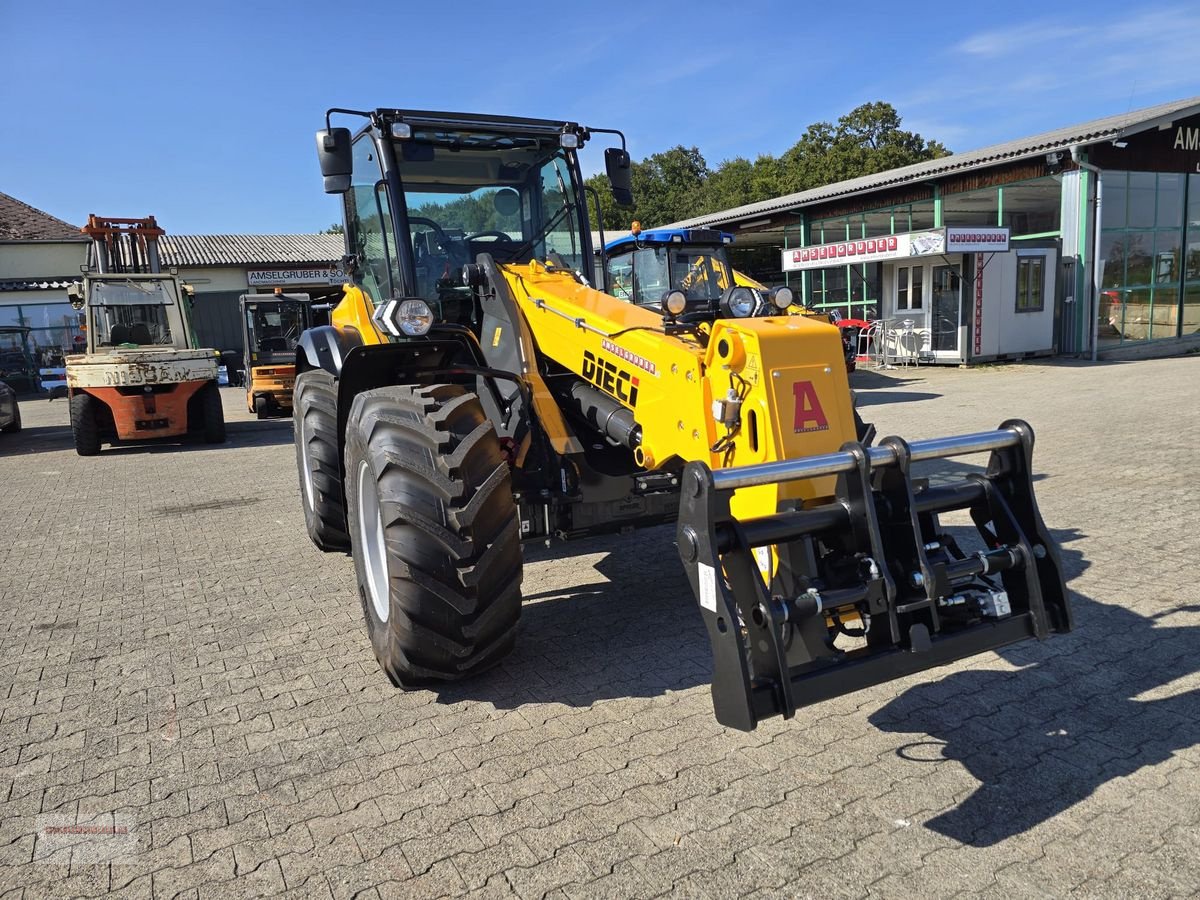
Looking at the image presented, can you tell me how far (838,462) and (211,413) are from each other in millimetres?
11971

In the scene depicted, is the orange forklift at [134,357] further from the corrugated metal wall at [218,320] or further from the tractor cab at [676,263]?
the corrugated metal wall at [218,320]

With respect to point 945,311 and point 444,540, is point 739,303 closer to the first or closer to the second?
point 444,540

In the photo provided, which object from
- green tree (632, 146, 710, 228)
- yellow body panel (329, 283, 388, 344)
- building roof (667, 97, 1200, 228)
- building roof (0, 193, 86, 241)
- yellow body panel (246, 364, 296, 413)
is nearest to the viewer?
yellow body panel (329, 283, 388, 344)

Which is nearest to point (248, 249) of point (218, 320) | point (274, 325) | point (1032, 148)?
point (218, 320)

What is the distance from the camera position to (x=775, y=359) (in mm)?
3049

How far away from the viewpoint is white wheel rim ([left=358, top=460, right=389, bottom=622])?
13.3 ft

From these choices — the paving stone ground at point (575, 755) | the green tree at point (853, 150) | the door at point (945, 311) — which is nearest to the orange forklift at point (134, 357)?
the paving stone ground at point (575, 755)

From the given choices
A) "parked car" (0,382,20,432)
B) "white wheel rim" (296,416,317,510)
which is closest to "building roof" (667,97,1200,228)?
"white wheel rim" (296,416,317,510)

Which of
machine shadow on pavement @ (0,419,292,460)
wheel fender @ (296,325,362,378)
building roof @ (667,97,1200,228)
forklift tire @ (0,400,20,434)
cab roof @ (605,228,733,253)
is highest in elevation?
building roof @ (667,97,1200,228)

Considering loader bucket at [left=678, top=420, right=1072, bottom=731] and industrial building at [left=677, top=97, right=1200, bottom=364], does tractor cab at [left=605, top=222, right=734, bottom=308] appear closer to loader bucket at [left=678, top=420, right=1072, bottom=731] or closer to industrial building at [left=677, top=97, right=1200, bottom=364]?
industrial building at [left=677, top=97, right=1200, bottom=364]

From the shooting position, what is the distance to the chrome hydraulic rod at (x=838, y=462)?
2.67m

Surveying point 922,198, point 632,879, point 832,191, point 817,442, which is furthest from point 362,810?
point 832,191

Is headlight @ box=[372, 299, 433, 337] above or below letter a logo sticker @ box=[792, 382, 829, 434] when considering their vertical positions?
above

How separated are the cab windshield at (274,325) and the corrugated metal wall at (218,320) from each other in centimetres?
1288
